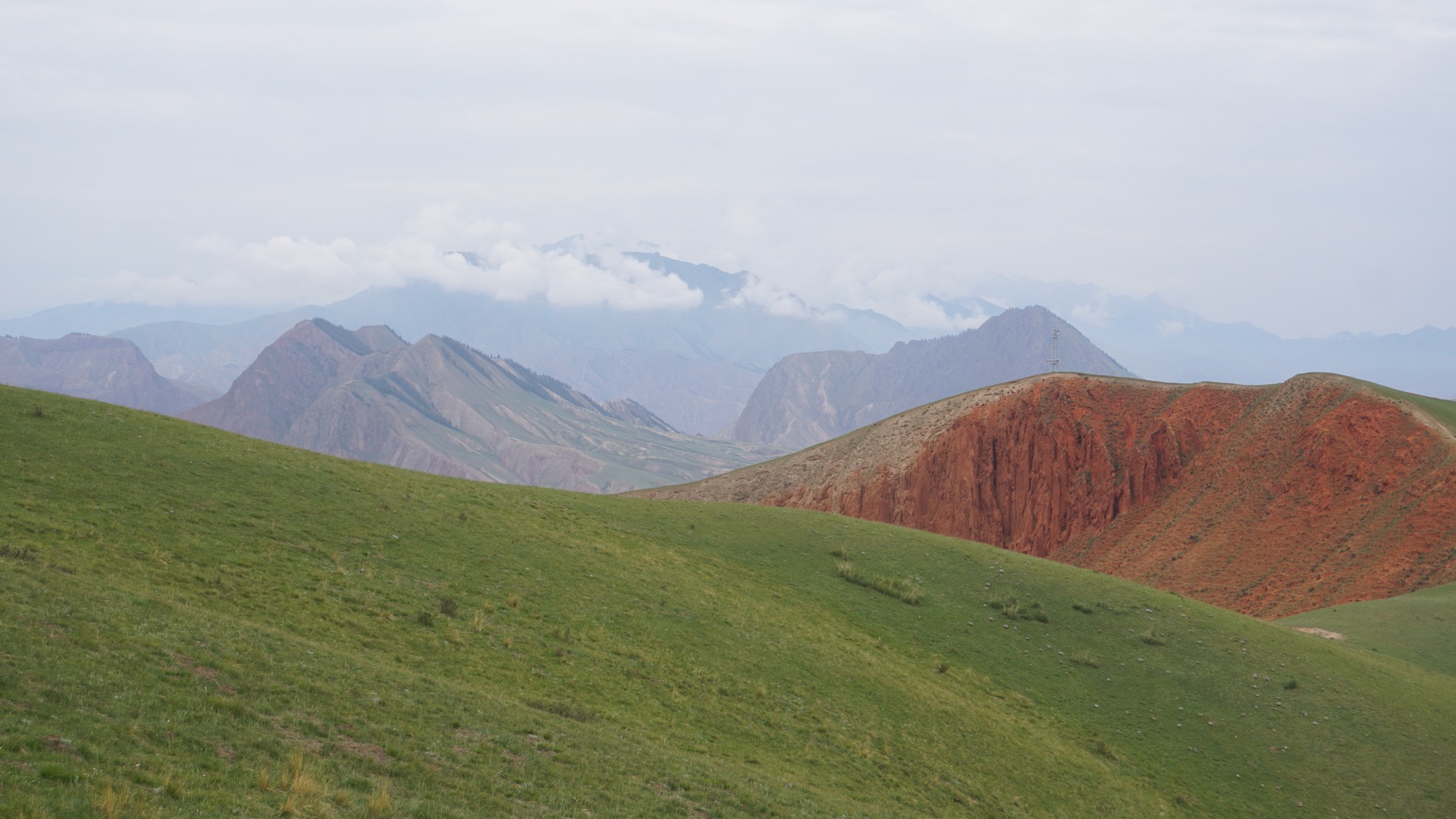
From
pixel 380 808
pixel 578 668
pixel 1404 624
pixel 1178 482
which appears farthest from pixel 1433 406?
pixel 380 808

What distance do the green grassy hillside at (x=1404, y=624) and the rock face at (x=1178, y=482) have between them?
211 inches

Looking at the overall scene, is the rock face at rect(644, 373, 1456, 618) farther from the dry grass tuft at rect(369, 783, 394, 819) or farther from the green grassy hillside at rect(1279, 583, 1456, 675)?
the dry grass tuft at rect(369, 783, 394, 819)

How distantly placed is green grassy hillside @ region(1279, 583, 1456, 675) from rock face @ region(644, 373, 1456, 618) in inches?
211

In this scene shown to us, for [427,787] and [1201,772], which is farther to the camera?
[1201,772]

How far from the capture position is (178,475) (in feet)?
86.2

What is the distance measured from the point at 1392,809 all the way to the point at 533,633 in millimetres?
26808

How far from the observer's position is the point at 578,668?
72.2ft

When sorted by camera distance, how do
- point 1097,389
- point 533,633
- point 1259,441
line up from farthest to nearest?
point 1097,389
point 1259,441
point 533,633

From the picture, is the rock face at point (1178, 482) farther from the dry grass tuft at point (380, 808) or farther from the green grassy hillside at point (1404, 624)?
the dry grass tuft at point (380, 808)

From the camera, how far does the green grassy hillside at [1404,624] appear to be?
136 feet

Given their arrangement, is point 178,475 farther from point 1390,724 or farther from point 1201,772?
point 1390,724

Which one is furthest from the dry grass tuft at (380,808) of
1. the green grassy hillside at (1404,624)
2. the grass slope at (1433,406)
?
the grass slope at (1433,406)

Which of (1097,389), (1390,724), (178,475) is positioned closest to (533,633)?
(178,475)

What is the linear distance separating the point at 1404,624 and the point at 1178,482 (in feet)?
105
